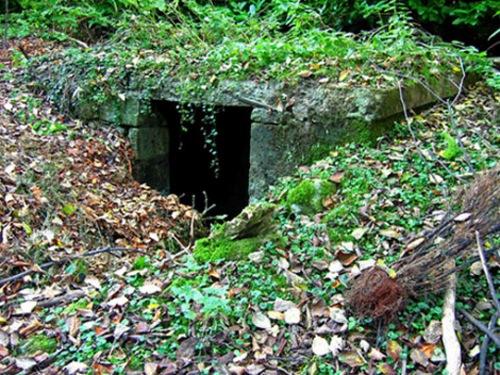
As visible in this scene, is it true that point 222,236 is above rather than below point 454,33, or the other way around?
below

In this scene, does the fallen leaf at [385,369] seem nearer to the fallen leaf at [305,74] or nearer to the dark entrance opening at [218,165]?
the fallen leaf at [305,74]

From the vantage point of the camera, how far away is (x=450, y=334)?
224 centimetres

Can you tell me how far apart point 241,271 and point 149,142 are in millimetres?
3008

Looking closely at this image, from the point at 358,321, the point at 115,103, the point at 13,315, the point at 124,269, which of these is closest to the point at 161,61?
the point at 115,103

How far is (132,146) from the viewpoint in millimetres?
5379

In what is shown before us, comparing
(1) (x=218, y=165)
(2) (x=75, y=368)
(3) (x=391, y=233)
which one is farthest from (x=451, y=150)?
(1) (x=218, y=165)

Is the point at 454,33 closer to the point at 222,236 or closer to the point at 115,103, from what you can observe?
the point at 115,103

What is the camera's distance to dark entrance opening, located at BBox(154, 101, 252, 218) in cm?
616

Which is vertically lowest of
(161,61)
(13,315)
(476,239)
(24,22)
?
(13,315)

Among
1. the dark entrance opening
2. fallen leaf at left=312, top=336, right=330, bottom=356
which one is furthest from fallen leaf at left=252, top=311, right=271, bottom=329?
the dark entrance opening

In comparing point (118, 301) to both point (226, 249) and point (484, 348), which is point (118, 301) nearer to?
point (226, 249)

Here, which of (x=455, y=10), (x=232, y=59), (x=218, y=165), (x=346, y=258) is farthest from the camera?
(x=218, y=165)

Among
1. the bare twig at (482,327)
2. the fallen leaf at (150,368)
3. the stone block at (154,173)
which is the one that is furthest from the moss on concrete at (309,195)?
the stone block at (154,173)

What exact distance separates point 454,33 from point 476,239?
524 cm
